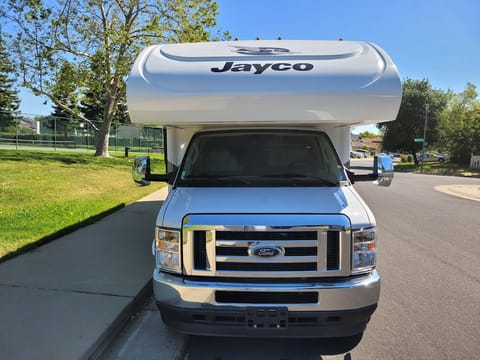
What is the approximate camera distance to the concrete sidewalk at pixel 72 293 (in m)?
3.17

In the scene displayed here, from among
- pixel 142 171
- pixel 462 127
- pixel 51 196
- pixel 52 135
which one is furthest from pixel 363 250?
pixel 462 127

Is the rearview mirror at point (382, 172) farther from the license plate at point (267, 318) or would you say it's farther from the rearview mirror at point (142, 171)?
the rearview mirror at point (142, 171)

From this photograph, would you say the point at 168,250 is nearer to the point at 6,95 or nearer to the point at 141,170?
→ the point at 141,170

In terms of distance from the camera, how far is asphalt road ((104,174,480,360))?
3.32 meters

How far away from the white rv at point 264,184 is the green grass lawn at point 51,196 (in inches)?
115

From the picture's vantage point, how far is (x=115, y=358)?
319 cm

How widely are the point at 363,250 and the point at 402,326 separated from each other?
1386 mm

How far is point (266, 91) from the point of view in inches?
141

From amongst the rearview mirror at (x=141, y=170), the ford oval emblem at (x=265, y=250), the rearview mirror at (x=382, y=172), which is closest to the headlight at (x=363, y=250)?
the ford oval emblem at (x=265, y=250)

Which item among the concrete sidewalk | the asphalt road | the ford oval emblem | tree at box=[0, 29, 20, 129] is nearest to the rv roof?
the ford oval emblem

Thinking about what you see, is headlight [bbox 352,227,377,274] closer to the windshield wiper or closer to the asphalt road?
the asphalt road

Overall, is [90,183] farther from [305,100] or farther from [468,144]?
[468,144]

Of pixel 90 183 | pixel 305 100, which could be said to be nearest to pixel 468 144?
pixel 90 183

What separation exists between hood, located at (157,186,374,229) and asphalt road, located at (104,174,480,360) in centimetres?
120
